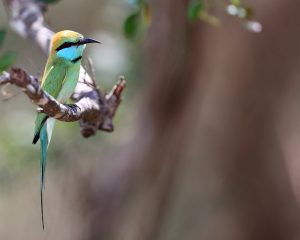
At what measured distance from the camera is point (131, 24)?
1809 mm

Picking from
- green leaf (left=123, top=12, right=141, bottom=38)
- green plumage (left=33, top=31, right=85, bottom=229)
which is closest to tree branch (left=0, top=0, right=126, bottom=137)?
green plumage (left=33, top=31, right=85, bottom=229)

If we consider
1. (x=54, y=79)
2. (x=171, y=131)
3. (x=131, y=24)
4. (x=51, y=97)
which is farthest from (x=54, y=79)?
(x=171, y=131)

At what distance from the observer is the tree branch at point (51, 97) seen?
113cm

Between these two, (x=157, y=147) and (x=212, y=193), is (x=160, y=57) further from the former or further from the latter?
(x=212, y=193)

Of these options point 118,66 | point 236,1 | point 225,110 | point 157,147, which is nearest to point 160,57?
point 118,66

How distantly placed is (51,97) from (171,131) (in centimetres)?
176

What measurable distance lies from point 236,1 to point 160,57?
4.83ft

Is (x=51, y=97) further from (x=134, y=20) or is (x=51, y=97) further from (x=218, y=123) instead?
(x=218, y=123)

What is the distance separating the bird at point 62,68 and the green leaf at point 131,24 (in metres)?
0.17

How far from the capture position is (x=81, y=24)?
167 inches

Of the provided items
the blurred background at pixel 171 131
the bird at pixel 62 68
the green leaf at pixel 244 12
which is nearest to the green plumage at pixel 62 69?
the bird at pixel 62 68

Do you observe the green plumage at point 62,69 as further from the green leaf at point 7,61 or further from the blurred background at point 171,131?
the blurred background at point 171,131

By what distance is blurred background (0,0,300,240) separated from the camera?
2928mm

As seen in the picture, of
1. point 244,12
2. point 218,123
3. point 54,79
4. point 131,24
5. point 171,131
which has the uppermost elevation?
point 244,12
